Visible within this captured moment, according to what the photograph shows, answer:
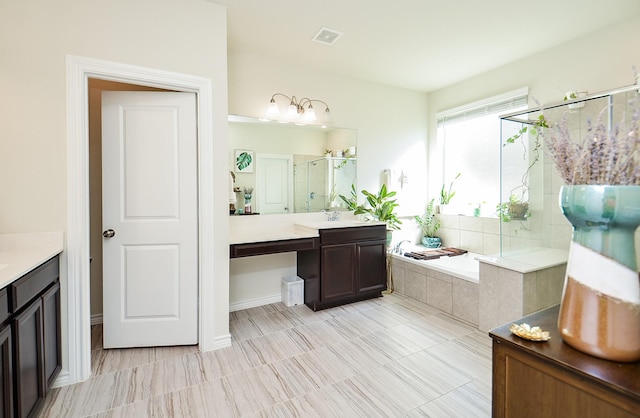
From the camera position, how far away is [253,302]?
3438 millimetres

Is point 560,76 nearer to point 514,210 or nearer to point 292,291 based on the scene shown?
point 514,210

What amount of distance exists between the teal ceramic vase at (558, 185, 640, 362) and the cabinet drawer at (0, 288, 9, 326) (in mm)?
2142

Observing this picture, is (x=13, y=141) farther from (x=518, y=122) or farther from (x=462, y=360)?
(x=518, y=122)

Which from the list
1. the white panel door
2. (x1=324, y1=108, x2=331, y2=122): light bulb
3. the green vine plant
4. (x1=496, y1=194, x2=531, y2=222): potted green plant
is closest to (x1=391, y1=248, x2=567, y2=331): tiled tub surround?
(x1=496, y1=194, x2=531, y2=222): potted green plant

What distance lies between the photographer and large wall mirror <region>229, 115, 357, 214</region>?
334cm

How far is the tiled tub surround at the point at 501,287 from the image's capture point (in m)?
2.57

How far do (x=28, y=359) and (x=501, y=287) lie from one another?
3201 mm

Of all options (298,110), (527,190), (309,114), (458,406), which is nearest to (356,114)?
(309,114)

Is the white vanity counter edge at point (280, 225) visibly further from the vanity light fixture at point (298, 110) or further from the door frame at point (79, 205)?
the door frame at point (79, 205)

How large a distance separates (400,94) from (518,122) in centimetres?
186

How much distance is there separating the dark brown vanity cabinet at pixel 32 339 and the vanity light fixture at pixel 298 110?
235 centimetres

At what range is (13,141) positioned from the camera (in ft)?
6.29

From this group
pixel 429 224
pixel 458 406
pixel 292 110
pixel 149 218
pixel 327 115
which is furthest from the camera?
pixel 429 224

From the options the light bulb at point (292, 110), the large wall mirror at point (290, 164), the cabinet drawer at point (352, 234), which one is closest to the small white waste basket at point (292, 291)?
the cabinet drawer at point (352, 234)
